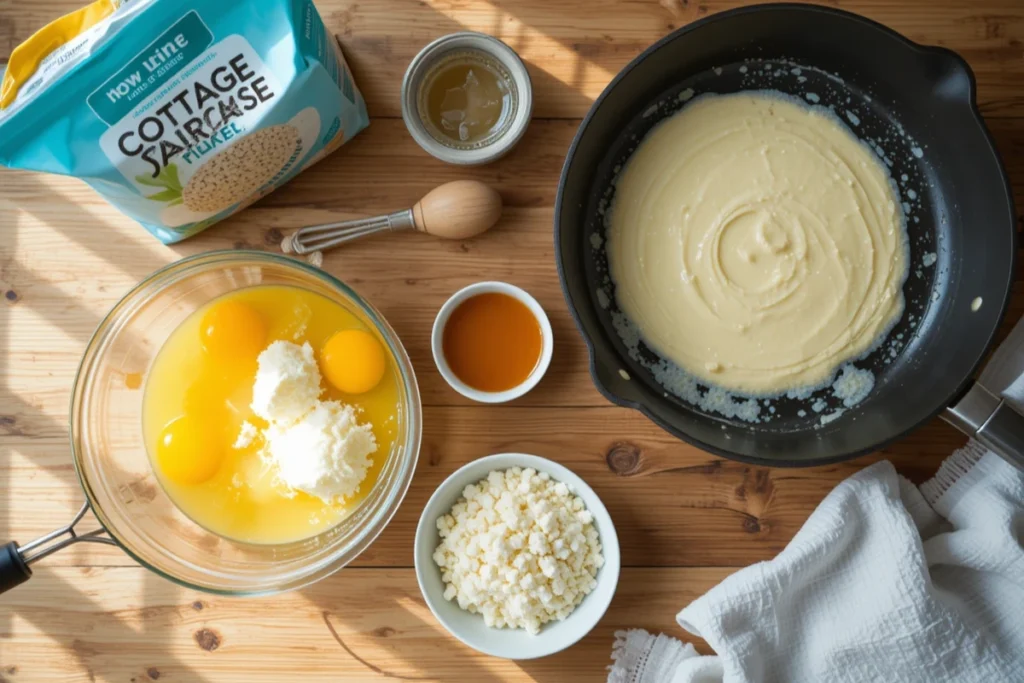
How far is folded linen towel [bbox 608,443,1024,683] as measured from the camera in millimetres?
1304

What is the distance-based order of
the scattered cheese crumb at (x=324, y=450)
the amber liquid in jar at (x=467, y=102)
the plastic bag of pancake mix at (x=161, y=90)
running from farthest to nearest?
the amber liquid in jar at (x=467, y=102) < the scattered cheese crumb at (x=324, y=450) < the plastic bag of pancake mix at (x=161, y=90)

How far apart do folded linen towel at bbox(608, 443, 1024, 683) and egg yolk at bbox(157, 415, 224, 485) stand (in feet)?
2.74

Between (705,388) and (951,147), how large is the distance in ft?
2.06

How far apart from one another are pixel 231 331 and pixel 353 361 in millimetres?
227

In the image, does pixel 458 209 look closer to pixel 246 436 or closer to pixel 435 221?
pixel 435 221

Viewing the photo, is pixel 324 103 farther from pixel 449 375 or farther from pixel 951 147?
pixel 951 147

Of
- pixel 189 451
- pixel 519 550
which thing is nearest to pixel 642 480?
pixel 519 550

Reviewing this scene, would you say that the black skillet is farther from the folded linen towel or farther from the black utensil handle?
the black utensil handle

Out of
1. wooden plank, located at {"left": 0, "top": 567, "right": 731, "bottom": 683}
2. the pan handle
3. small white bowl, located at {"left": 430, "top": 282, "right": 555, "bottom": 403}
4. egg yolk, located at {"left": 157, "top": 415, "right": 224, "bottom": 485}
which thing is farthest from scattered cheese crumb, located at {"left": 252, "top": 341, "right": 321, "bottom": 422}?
the pan handle

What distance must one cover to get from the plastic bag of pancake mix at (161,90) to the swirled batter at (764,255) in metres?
0.65

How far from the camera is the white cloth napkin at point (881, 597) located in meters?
1.30

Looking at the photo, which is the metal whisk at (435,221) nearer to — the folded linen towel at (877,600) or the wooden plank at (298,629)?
the wooden plank at (298,629)

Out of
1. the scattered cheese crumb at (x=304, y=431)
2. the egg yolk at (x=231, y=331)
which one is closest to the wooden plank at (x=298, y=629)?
the scattered cheese crumb at (x=304, y=431)

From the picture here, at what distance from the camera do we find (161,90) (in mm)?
1142
